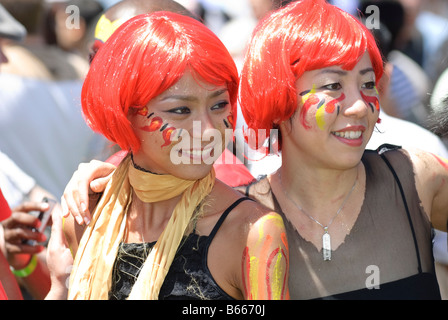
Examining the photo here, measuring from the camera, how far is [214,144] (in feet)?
6.84

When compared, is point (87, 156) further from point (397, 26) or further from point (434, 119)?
point (397, 26)

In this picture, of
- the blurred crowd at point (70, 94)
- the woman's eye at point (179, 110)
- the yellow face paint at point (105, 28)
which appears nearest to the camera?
the woman's eye at point (179, 110)

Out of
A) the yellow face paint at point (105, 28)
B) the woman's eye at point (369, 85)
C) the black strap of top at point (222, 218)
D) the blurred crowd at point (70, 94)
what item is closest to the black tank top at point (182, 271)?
the black strap of top at point (222, 218)

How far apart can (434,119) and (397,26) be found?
8.55 ft

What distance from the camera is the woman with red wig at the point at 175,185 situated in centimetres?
200

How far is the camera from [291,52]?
2184 mm

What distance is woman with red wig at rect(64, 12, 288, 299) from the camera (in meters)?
2.00

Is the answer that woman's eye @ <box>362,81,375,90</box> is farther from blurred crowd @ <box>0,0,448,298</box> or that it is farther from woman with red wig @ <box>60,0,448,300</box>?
blurred crowd @ <box>0,0,448,298</box>

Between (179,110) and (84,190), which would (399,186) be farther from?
(84,190)

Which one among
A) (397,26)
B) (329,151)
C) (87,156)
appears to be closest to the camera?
(329,151)

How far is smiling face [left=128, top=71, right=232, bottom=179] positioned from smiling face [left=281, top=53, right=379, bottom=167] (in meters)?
0.28

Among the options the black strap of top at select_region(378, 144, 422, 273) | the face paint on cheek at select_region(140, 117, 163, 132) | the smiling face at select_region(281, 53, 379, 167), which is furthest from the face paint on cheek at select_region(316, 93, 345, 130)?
the face paint on cheek at select_region(140, 117, 163, 132)

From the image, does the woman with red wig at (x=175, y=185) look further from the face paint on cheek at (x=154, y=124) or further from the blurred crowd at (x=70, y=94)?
the blurred crowd at (x=70, y=94)
